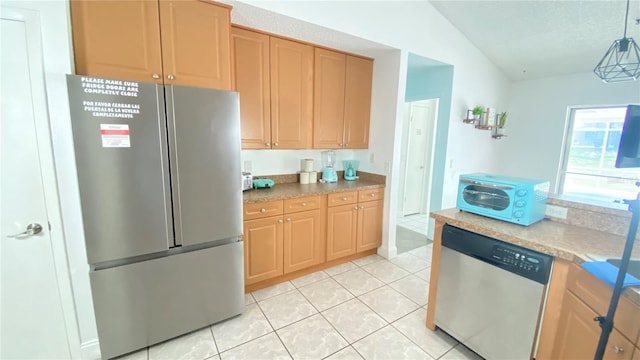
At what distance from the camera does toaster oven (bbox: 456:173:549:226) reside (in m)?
1.64

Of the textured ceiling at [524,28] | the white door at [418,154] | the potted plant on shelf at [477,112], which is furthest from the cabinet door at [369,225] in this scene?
the white door at [418,154]

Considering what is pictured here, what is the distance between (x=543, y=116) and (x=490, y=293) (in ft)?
13.8

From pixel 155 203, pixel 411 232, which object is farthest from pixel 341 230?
pixel 155 203

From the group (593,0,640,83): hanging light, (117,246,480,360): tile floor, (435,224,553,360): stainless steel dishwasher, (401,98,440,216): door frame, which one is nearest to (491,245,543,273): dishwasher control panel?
(435,224,553,360): stainless steel dishwasher

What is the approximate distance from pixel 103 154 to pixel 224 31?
119 cm

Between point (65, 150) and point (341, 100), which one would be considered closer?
point (65, 150)

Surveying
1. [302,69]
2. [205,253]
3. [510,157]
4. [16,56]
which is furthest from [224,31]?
[510,157]

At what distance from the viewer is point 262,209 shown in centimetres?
239

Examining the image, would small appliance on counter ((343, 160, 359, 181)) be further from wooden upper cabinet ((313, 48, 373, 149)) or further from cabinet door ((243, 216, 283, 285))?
cabinet door ((243, 216, 283, 285))

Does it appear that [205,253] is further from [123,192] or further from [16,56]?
[16,56]

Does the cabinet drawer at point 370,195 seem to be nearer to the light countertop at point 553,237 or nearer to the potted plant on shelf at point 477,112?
the light countertop at point 553,237

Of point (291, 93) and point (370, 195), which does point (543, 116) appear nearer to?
point (370, 195)

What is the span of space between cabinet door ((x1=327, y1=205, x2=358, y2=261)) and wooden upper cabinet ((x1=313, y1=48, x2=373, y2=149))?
768 millimetres

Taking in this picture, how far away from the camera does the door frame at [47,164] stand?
1441 millimetres
